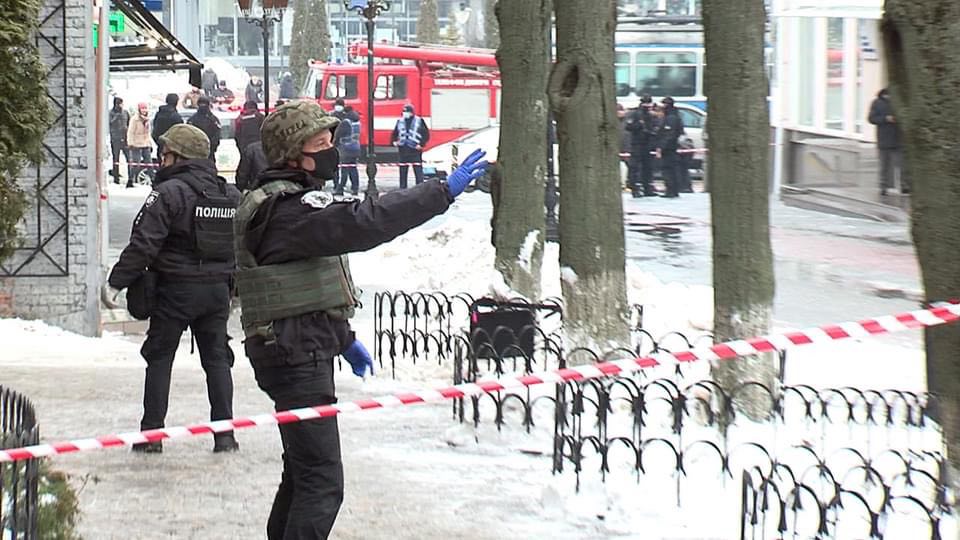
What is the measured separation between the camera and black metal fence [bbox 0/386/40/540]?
4816 millimetres

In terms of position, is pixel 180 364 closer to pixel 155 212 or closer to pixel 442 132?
pixel 155 212

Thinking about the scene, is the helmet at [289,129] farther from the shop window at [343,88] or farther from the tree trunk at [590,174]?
the shop window at [343,88]

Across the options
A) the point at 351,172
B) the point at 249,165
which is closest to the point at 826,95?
the point at 351,172

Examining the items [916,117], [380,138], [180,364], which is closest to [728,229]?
[916,117]

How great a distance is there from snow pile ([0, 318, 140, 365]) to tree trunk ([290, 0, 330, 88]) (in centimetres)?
5133

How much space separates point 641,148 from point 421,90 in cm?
1176

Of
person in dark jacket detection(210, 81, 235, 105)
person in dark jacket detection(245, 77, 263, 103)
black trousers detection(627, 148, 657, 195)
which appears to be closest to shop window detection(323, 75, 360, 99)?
person in dark jacket detection(245, 77, 263, 103)

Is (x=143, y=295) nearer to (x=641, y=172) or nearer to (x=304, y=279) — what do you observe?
(x=304, y=279)

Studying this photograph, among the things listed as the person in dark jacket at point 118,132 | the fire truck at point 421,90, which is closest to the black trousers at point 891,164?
the person in dark jacket at point 118,132

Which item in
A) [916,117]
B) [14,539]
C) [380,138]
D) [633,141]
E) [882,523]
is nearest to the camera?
[14,539]

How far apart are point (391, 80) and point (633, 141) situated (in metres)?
12.5

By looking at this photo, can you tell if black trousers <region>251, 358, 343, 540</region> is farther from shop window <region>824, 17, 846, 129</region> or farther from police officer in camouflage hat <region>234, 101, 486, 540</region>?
shop window <region>824, 17, 846, 129</region>

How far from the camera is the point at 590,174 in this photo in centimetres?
998

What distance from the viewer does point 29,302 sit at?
13547 millimetres
